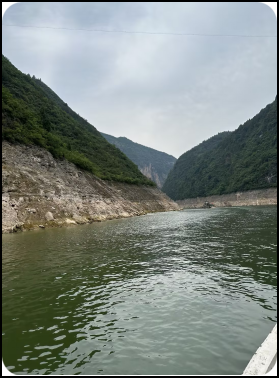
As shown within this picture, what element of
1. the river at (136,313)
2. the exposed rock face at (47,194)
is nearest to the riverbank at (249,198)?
the exposed rock face at (47,194)

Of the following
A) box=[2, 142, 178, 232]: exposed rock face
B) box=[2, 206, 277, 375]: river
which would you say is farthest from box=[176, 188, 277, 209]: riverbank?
box=[2, 206, 277, 375]: river

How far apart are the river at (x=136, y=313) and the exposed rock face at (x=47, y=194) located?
23.4 metres

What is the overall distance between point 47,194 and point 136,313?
41.4m

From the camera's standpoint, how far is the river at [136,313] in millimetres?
7059

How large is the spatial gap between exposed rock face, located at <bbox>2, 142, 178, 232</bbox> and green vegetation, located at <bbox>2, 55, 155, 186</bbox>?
2891mm

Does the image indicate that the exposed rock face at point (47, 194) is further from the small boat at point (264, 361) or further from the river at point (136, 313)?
the small boat at point (264, 361)

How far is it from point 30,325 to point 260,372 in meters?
7.60

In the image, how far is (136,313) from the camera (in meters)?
10.1

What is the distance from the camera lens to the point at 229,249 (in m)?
22.3

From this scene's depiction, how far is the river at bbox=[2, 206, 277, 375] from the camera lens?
7.06 metres

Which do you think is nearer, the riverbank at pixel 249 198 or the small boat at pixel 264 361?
the small boat at pixel 264 361

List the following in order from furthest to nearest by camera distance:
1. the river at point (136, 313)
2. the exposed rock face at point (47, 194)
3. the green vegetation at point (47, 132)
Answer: the green vegetation at point (47, 132) → the exposed rock face at point (47, 194) → the river at point (136, 313)

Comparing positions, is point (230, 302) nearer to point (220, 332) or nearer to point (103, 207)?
point (220, 332)

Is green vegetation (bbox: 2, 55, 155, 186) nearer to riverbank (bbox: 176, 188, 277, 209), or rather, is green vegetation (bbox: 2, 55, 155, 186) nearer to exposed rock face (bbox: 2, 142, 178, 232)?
exposed rock face (bbox: 2, 142, 178, 232)
